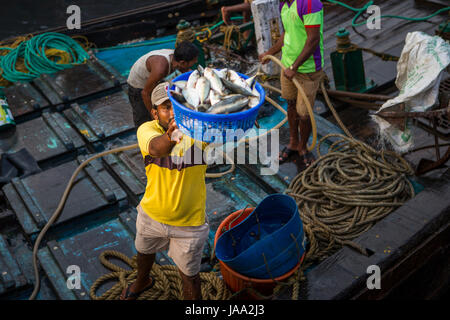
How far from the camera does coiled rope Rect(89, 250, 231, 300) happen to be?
154 inches

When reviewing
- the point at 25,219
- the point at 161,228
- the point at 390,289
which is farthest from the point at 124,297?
the point at 390,289

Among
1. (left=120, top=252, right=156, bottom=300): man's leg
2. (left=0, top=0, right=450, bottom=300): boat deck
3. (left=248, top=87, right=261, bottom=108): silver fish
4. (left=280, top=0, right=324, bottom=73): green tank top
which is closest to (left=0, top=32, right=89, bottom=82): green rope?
(left=0, top=0, right=450, bottom=300): boat deck

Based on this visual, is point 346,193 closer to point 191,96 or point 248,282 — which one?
point 248,282

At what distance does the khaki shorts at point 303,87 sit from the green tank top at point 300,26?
79 mm

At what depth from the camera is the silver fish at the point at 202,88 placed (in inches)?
117

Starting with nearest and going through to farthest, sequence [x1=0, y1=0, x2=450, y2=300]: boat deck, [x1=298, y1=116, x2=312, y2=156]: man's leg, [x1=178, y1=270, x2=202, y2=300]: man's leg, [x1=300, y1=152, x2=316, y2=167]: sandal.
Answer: [x1=178, y1=270, x2=202, y2=300]: man's leg
[x1=0, y1=0, x2=450, y2=300]: boat deck
[x1=298, y1=116, x2=312, y2=156]: man's leg
[x1=300, y1=152, x2=316, y2=167]: sandal

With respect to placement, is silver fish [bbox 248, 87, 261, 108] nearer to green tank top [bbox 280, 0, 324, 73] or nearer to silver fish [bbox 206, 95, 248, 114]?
silver fish [bbox 206, 95, 248, 114]

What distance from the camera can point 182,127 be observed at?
9.71ft

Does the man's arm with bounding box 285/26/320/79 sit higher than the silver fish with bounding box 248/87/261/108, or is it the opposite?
the silver fish with bounding box 248/87/261/108

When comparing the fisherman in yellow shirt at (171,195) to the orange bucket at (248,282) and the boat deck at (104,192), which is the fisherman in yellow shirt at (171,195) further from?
the boat deck at (104,192)

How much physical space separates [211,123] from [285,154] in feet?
9.21

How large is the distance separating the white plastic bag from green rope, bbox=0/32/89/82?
5381 mm
